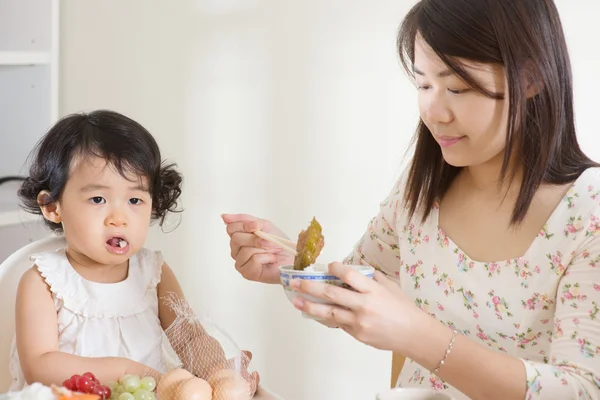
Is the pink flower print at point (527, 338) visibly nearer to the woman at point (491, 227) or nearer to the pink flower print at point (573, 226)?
the woman at point (491, 227)

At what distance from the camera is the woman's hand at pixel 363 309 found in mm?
1123

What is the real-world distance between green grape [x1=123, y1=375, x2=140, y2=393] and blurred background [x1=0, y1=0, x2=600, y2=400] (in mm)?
1078

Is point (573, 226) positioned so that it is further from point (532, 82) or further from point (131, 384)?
point (131, 384)

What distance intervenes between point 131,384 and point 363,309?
0.34 meters

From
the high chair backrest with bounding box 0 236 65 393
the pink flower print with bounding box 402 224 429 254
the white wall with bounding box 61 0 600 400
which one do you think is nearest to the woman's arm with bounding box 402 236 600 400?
the pink flower print with bounding box 402 224 429 254

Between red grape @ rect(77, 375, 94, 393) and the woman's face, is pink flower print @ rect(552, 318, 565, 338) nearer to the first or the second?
the woman's face

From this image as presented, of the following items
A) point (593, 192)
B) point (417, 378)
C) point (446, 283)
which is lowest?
point (417, 378)

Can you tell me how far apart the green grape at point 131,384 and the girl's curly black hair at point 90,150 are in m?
0.41

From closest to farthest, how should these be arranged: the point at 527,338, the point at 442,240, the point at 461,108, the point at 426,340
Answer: the point at 426,340 < the point at 461,108 < the point at 527,338 < the point at 442,240

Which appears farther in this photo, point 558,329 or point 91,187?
point 91,187

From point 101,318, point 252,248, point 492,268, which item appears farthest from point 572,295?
point 101,318

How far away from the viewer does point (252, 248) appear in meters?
1.57

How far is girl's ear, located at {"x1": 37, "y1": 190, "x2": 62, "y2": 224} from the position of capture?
144 centimetres

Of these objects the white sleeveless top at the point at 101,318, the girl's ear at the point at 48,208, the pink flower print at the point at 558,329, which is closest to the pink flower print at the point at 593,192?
the pink flower print at the point at 558,329
